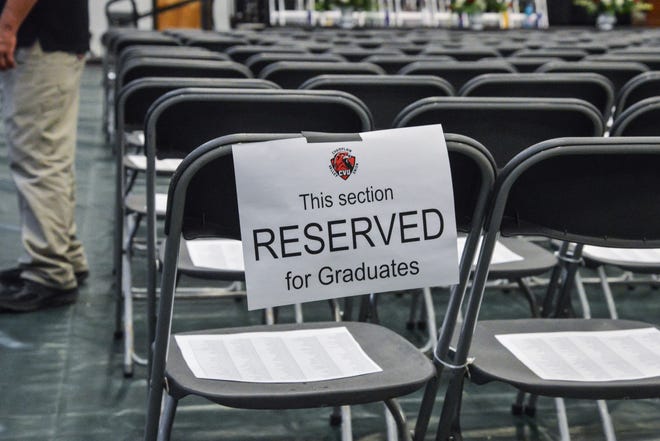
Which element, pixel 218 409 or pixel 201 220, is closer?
pixel 201 220

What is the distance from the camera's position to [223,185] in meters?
1.73

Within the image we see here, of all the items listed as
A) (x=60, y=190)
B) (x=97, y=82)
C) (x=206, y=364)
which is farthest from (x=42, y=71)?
(x=97, y=82)

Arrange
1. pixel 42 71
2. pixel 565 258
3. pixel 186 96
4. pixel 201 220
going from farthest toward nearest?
pixel 42 71 < pixel 565 258 < pixel 186 96 < pixel 201 220

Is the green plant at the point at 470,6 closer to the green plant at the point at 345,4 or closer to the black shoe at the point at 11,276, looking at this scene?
the green plant at the point at 345,4

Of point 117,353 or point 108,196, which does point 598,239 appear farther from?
point 108,196

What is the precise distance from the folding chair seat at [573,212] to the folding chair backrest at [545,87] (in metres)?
1.21

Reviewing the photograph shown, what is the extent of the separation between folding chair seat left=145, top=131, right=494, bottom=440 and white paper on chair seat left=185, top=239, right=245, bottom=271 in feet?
2.54

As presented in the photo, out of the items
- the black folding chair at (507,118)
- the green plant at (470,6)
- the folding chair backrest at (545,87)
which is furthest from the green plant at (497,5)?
the black folding chair at (507,118)

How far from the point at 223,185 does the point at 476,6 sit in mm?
14351

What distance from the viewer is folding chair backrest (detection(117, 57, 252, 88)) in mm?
3184

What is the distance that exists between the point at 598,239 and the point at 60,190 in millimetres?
2228

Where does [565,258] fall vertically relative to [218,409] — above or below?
above

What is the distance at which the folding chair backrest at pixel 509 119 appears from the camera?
2236mm

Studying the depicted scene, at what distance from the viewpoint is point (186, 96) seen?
2162mm
